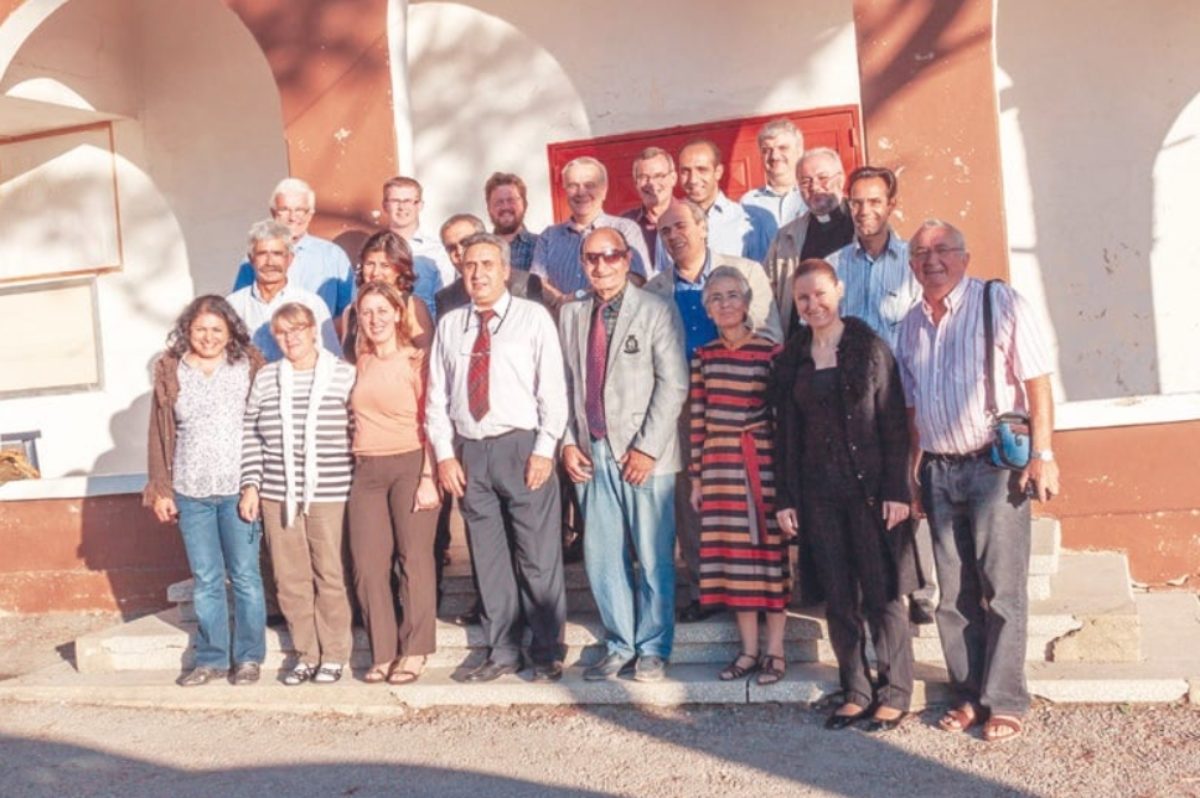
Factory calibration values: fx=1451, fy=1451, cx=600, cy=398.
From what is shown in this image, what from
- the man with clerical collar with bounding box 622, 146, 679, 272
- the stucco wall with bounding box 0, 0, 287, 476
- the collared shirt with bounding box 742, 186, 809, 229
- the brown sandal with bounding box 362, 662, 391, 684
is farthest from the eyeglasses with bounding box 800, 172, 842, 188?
the stucco wall with bounding box 0, 0, 287, 476

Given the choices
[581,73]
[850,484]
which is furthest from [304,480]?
[581,73]

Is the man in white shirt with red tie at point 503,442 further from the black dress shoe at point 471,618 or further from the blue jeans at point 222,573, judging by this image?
the blue jeans at point 222,573

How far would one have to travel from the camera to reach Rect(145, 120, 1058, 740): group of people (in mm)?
5336

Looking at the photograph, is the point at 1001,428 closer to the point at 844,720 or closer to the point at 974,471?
the point at 974,471

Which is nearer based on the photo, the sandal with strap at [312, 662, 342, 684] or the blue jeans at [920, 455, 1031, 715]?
the blue jeans at [920, 455, 1031, 715]

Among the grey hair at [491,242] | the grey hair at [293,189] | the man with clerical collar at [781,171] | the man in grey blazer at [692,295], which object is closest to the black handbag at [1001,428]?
the man in grey blazer at [692,295]

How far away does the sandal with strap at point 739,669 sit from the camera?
5953 mm

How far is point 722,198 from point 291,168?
8.96ft

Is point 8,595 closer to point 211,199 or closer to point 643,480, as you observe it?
point 211,199

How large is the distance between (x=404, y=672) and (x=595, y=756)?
4.07 ft

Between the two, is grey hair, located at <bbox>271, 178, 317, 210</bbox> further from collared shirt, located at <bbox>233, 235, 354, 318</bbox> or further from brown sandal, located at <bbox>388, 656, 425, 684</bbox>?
brown sandal, located at <bbox>388, 656, 425, 684</bbox>

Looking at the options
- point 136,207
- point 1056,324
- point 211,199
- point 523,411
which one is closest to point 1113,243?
point 1056,324

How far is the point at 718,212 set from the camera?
6809 millimetres

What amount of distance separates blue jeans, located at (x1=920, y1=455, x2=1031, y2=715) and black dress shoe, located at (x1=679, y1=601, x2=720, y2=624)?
1.22m
